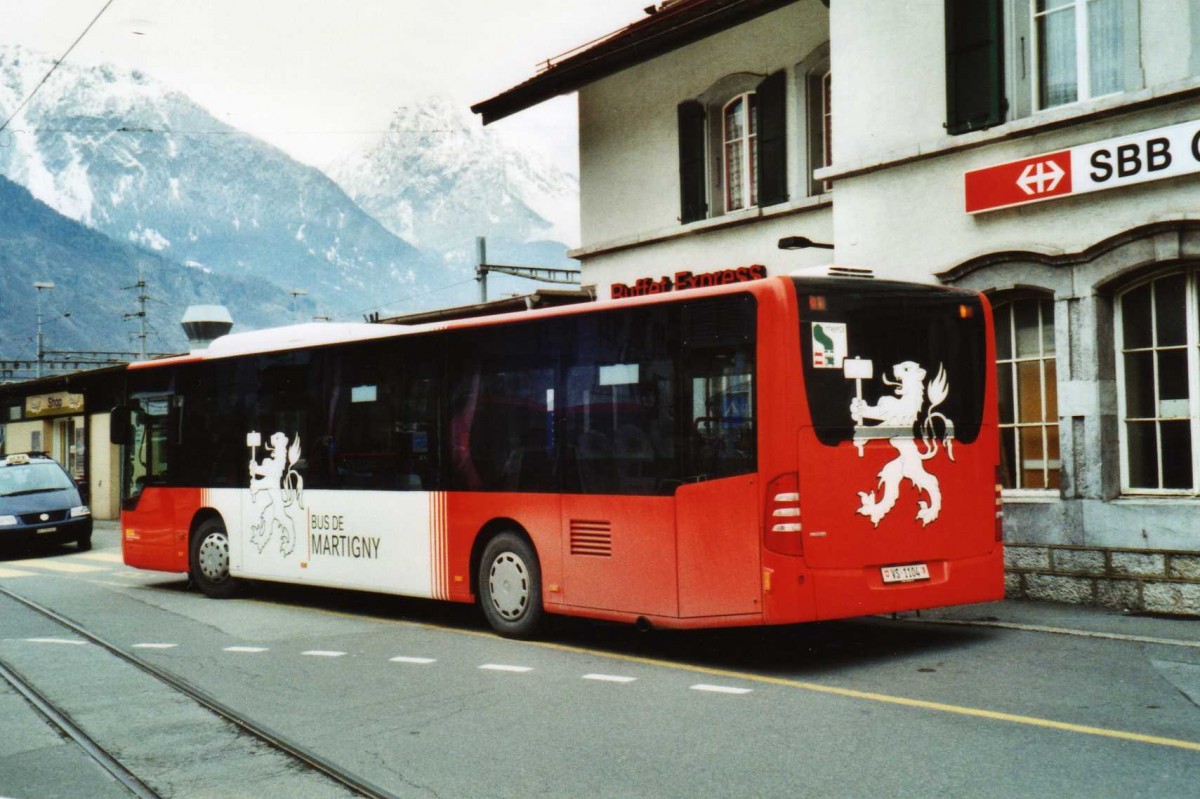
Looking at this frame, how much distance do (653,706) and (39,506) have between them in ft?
60.6

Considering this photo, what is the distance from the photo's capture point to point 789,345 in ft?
28.5

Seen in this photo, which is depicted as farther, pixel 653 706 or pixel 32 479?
pixel 32 479

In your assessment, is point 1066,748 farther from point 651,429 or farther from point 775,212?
point 775,212

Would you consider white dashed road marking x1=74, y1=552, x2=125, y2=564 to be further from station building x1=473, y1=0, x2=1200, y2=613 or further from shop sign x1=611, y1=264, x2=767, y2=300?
station building x1=473, y1=0, x2=1200, y2=613

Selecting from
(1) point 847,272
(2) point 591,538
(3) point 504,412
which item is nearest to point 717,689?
(2) point 591,538

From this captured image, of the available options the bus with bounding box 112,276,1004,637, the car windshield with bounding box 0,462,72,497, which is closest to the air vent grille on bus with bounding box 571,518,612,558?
the bus with bounding box 112,276,1004,637

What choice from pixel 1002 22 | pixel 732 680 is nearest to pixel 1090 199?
pixel 1002 22

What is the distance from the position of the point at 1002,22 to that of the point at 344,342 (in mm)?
7399

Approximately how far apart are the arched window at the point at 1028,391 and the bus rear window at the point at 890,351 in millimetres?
3490

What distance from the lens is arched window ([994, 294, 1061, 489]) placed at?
13.0 meters

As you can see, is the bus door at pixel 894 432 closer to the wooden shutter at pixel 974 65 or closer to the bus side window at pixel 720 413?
the bus side window at pixel 720 413

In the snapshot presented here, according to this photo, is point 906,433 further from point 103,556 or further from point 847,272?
point 103,556

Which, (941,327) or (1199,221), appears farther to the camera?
(1199,221)

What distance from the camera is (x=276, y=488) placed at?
13.8 metres
